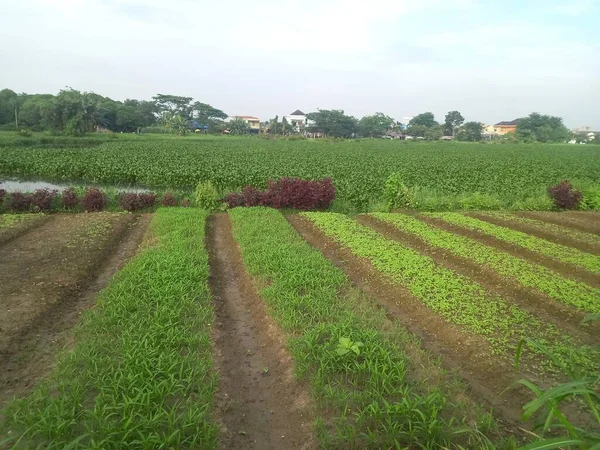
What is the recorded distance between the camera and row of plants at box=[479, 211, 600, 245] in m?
10.0

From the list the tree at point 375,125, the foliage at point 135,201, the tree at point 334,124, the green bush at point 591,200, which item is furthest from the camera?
the tree at point 375,125

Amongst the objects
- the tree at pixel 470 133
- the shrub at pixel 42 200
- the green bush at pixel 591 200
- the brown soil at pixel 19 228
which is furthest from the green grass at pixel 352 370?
the tree at pixel 470 133

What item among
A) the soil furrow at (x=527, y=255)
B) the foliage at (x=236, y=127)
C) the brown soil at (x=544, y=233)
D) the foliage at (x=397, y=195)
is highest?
the foliage at (x=236, y=127)

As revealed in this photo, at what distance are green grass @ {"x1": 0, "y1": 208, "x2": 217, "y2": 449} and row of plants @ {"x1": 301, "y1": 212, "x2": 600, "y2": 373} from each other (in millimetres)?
3249

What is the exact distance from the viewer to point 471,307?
5.83m

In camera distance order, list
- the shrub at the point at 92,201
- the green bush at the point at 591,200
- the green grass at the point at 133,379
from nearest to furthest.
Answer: the green grass at the point at 133,379, the shrub at the point at 92,201, the green bush at the point at 591,200

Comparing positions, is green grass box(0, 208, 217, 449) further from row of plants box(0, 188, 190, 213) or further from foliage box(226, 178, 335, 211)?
row of plants box(0, 188, 190, 213)

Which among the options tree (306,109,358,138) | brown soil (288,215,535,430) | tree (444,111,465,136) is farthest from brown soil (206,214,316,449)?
tree (444,111,465,136)

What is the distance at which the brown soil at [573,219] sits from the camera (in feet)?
37.2

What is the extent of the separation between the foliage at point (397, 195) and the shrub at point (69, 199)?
10693 mm

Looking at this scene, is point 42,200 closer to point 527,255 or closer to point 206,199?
point 206,199

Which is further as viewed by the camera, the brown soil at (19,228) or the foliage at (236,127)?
the foliage at (236,127)

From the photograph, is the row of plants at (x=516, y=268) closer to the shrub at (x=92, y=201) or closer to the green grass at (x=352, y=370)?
the green grass at (x=352, y=370)

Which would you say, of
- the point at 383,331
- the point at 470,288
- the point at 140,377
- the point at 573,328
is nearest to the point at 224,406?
the point at 140,377
